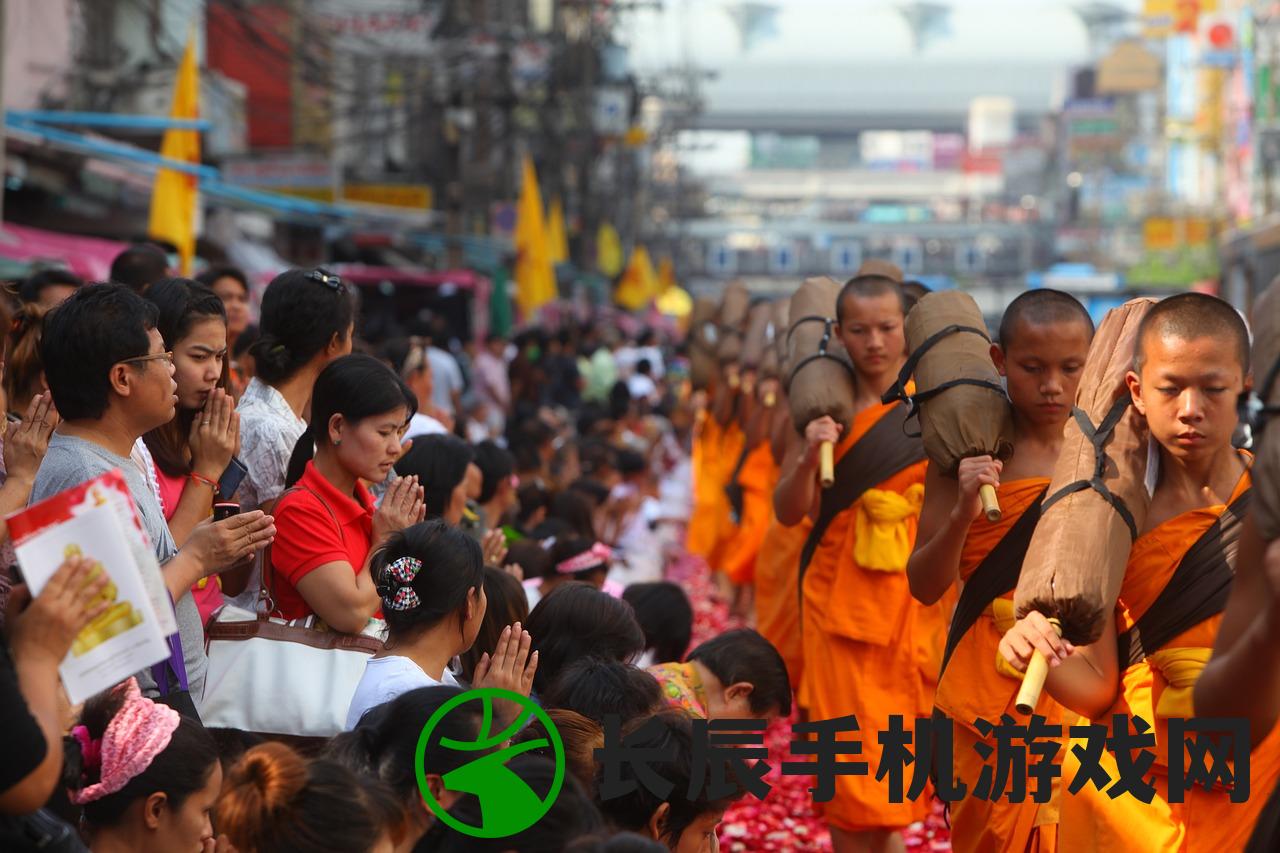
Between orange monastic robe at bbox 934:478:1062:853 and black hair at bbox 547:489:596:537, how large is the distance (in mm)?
3302

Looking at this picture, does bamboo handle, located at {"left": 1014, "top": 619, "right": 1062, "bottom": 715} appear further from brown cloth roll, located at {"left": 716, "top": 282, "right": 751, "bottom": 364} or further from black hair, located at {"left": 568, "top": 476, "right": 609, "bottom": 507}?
brown cloth roll, located at {"left": 716, "top": 282, "right": 751, "bottom": 364}

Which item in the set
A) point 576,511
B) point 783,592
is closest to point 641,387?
point 576,511

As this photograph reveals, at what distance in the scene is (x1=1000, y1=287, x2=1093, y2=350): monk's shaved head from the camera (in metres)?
4.89

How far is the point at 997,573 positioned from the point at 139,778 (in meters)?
2.37

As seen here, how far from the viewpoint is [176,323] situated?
15.8 feet

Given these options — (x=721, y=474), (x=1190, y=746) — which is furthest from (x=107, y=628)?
(x=721, y=474)

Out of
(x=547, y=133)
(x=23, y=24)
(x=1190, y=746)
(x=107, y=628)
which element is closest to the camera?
(x=107, y=628)

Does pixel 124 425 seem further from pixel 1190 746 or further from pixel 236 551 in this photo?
pixel 1190 746

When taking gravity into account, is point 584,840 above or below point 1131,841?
above

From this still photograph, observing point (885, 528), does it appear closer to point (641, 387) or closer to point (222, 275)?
point (222, 275)

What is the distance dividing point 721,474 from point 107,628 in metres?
10.2

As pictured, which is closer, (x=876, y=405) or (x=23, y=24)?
(x=876, y=405)

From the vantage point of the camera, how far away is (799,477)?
261 inches

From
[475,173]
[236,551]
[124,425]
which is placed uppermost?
[475,173]
